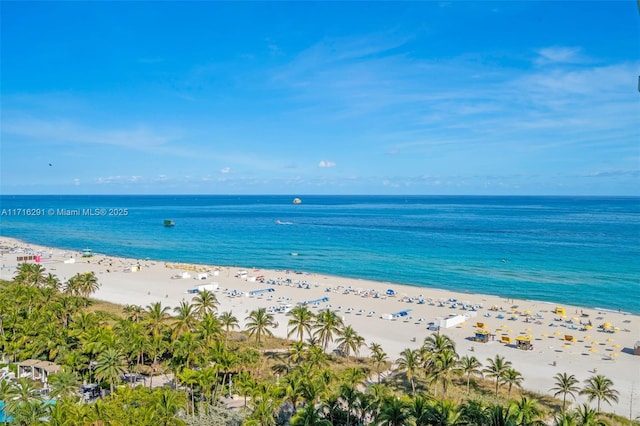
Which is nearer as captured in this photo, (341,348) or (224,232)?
(341,348)

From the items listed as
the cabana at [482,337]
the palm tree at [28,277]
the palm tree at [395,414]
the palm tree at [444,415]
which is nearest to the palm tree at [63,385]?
the palm tree at [395,414]

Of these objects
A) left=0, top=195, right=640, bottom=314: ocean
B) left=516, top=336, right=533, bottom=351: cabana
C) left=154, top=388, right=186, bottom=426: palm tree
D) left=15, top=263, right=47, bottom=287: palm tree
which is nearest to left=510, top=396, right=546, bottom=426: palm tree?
left=154, top=388, right=186, bottom=426: palm tree

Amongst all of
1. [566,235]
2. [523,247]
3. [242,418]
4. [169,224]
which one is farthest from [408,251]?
[169,224]

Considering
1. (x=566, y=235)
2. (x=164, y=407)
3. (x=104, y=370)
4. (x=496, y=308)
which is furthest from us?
(x=566, y=235)

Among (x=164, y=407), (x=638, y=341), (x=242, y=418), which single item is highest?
(x=164, y=407)

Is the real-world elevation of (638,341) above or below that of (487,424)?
below

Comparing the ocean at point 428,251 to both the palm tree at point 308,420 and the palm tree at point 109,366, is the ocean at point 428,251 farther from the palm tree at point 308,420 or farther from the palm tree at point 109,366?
the palm tree at point 109,366

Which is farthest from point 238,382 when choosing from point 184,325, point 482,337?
point 482,337

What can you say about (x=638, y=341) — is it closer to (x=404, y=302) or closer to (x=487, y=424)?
(x=404, y=302)

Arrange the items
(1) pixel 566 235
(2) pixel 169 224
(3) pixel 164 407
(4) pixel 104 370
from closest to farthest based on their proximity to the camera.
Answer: (3) pixel 164 407, (4) pixel 104 370, (1) pixel 566 235, (2) pixel 169 224
